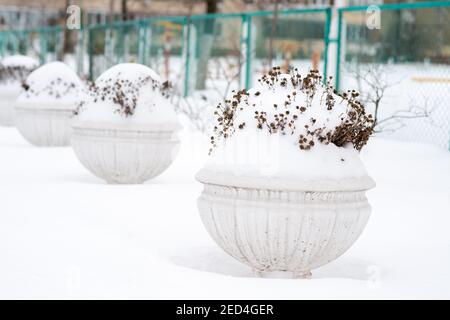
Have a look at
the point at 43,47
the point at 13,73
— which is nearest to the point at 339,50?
the point at 13,73

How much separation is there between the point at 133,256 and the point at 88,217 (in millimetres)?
1658

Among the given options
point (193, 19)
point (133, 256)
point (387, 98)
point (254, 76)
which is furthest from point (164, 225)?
point (193, 19)

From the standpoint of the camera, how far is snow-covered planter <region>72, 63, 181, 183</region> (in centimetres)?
976

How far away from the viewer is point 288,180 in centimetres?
553

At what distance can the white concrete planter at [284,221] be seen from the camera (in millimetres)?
5559

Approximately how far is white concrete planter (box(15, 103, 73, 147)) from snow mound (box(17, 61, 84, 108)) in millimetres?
83

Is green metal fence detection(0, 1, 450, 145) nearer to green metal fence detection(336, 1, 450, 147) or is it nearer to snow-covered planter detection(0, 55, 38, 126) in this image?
green metal fence detection(336, 1, 450, 147)

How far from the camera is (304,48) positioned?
19750 millimetres

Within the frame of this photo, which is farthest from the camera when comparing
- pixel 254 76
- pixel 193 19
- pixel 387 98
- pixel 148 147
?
pixel 193 19

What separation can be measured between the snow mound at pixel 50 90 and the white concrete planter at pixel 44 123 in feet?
0.27

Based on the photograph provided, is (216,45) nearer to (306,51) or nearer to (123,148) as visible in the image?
(306,51)

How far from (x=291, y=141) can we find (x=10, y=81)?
1329cm
